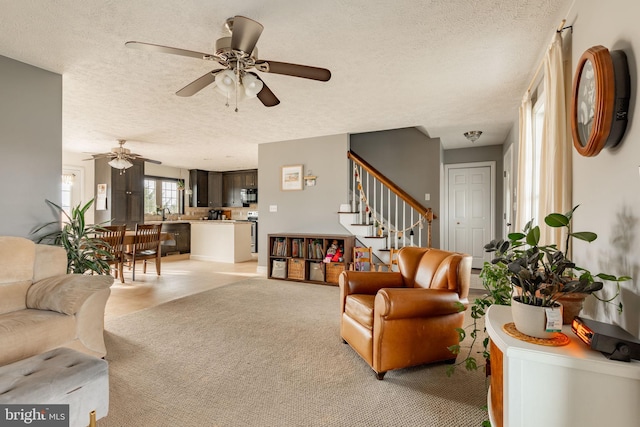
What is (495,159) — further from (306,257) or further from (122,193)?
(122,193)

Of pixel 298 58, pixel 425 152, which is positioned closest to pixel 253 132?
pixel 298 58

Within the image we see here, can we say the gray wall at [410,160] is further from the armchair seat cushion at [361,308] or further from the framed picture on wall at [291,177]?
the armchair seat cushion at [361,308]

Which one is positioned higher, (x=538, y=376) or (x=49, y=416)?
(x=538, y=376)

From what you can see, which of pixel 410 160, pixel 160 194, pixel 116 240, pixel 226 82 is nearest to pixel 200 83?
pixel 226 82

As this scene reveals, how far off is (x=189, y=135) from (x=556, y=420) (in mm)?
5386

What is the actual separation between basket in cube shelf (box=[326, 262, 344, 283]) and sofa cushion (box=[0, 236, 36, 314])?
348cm

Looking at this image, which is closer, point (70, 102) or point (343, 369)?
point (343, 369)

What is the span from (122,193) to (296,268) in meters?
4.43

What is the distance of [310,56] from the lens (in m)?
2.58

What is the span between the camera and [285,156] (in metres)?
5.68

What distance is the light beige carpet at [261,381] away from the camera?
1.71 m

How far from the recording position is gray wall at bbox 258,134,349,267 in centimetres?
523

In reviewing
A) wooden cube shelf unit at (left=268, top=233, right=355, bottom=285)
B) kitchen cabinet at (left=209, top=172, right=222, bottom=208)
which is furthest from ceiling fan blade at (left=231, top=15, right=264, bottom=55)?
kitchen cabinet at (left=209, top=172, right=222, bottom=208)

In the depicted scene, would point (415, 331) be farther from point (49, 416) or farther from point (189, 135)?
point (189, 135)
